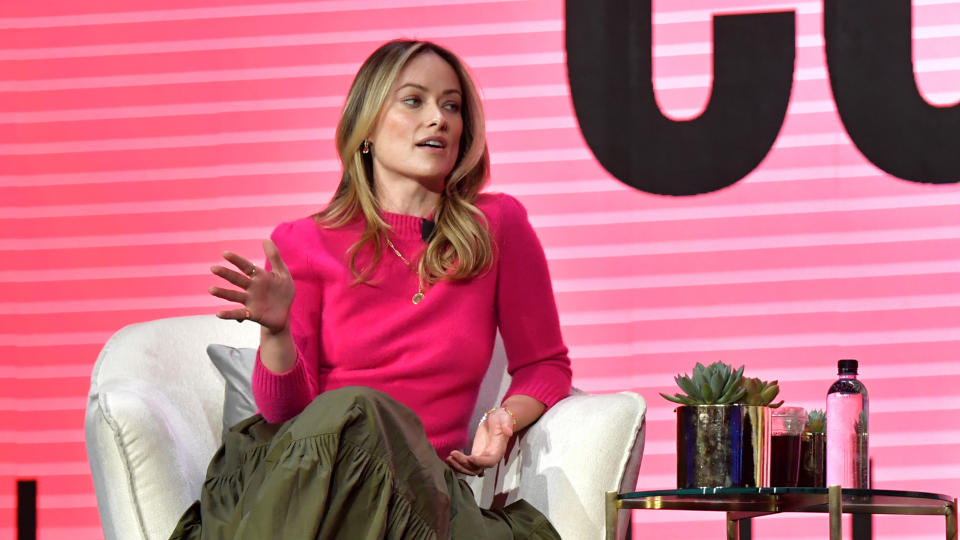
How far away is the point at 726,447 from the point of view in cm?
230

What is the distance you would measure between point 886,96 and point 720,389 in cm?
169

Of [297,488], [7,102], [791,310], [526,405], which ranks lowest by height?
[297,488]

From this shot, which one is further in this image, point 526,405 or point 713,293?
point 713,293

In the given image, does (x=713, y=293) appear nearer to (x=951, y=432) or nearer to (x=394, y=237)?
(x=951, y=432)

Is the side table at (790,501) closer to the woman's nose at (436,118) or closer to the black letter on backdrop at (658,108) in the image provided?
the woman's nose at (436,118)

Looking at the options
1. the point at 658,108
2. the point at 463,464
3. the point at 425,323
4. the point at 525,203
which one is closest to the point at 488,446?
the point at 463,464

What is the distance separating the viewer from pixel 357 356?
270 centimetres

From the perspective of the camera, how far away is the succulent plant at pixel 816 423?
2.50 meters

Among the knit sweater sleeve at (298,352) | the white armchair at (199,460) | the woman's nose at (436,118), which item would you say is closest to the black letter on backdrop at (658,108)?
the woman's nose at (436,118)

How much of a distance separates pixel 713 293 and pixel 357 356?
140 cm

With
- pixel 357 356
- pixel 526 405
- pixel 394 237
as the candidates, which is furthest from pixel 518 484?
pixel 394 237

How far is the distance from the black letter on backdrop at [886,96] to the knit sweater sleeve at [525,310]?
136 centimetres

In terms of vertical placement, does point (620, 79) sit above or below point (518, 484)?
above

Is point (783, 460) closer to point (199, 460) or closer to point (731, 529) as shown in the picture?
point (731, 529)
